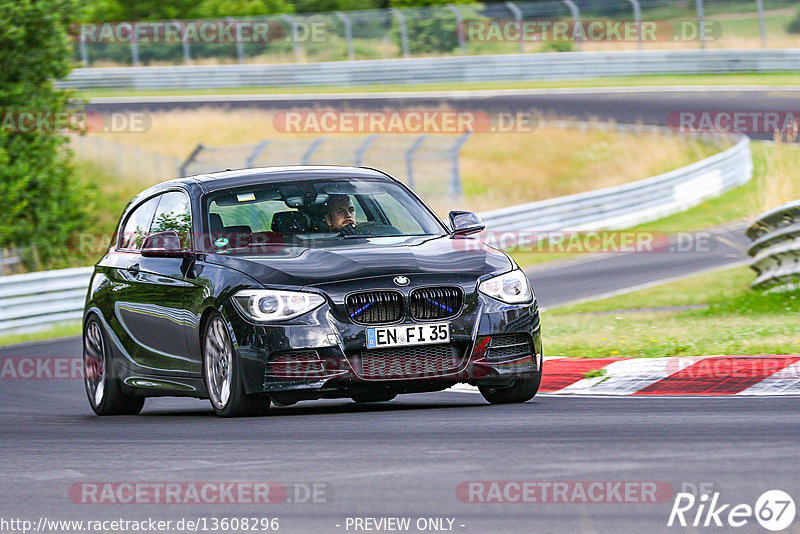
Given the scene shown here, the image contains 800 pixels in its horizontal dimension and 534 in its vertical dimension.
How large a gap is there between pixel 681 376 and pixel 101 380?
415 centimetres

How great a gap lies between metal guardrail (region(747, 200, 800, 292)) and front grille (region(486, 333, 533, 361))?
23.3 feet

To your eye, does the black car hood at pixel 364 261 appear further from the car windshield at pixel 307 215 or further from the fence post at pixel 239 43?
the fence post at pixel 239 43

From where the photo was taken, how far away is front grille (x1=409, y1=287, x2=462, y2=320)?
817cm

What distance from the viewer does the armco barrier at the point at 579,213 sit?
19.5 metres

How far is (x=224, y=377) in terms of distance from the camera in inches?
335

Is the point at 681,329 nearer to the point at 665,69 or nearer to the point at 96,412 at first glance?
the point at 96,412

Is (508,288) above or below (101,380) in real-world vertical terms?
above

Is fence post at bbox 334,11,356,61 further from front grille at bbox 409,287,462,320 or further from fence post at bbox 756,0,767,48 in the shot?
front grille at bbox 409,287,462,320

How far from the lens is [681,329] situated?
1294 centimetres

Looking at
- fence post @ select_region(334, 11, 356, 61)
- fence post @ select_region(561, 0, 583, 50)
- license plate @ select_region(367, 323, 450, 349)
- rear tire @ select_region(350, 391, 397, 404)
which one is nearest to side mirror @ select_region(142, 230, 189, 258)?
rear tire @ select_region(350, 391, 397, 404)

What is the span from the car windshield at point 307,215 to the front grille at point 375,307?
86 cm

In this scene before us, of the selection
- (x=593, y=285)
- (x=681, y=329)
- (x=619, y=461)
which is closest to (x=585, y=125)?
(x=593, y=285)

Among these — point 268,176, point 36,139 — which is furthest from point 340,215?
point 36,139

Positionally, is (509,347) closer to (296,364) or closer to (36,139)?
(296,364)
